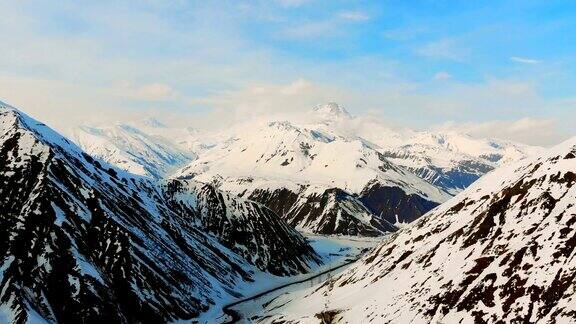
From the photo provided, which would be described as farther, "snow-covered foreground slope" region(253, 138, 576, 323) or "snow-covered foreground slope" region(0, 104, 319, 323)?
"snow-covered foreground slope" region(0, 104, 319, 323)

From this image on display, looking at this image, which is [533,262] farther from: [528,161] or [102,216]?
[102,216]

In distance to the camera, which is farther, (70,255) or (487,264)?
(70,255)

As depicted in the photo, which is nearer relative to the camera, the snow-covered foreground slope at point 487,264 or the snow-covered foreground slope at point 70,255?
the snow-covered foreground slope at point 487,264

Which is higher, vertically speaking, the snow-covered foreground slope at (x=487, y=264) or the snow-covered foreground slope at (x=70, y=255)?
the snow-covered foreground slope at (x=70, y=255)

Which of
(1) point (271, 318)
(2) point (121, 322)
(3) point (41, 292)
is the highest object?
(3) point (41, 292)

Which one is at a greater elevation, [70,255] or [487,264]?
[70,255]

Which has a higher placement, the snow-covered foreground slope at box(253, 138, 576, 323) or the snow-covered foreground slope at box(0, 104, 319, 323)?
the snow-covered foreground slope at box(0, 104, 319, 323)


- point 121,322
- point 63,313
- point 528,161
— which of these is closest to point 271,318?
point 121,322

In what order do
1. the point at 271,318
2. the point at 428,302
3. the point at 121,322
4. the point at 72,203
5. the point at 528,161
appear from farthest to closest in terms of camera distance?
the point at 72,203
the point at 121,322
the point at 271,318
the point at 528,161
the point at 428,302
